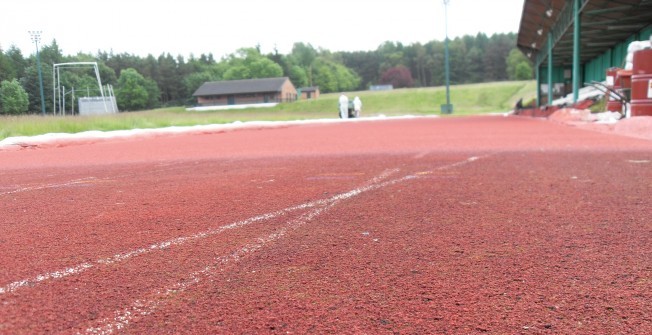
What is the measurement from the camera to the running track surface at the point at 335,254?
2168 millimetres

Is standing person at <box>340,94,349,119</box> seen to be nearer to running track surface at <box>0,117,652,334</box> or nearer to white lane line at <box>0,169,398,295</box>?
running track surface at <box>0,117,652,334</box>

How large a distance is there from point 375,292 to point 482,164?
5363 millimetres

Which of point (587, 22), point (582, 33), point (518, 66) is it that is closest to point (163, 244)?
point (587, 22)

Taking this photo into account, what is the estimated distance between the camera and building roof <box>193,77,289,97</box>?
8588cm

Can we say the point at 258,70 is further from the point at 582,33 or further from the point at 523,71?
the point at 582,33

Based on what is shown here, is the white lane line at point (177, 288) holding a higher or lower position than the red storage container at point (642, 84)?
lower

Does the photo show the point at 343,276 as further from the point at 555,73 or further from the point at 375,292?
the point at 555,73

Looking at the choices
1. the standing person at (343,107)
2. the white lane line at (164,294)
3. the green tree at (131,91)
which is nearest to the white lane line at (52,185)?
the white lane line at (164,294)

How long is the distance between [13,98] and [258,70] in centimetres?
9420

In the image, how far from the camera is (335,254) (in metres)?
3.08

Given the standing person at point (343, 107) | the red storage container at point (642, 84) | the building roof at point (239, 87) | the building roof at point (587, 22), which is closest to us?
the red storage container at point (642, 84)

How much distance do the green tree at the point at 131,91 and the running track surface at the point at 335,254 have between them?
23280mm

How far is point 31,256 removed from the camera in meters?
3.15

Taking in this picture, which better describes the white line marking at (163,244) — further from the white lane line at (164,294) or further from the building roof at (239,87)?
the building roof at (239,87)
